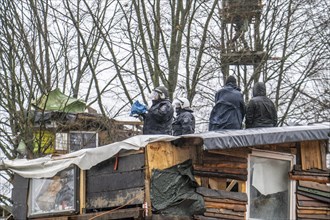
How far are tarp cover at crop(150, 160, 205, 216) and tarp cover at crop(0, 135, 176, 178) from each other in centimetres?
58

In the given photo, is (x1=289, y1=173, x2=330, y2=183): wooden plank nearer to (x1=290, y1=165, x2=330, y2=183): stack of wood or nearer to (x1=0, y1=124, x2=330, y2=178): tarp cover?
(x1=290, y1=165, x2=330, y2=183): stack of wood

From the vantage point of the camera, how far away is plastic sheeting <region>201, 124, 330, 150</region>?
1292 centimetres

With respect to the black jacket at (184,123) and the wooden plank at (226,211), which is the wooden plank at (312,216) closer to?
the wooden plank at (226,211)

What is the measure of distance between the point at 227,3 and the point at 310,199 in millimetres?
11650

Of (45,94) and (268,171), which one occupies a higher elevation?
(45,94)

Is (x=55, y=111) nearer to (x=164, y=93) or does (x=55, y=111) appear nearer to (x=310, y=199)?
(x=164, y=93)

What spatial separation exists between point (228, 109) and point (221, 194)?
1815 millimetres

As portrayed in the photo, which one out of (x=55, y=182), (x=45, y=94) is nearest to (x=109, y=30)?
(x=45, y=94)

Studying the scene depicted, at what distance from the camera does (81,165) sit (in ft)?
46.1

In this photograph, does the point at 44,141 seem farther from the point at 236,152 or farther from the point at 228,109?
the point at 236,152

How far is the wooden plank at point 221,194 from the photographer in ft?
43.5

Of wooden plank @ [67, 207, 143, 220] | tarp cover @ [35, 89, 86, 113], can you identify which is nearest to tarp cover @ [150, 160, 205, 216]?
wooden plank @ [67, 207, 143, 220]

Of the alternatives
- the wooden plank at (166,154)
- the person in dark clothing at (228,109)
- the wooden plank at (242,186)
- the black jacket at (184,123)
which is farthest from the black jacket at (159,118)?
the wooden plank at (242,186)

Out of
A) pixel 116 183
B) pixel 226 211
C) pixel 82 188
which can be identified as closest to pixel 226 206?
pixel 226 211
